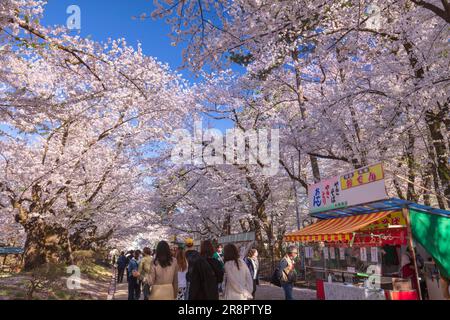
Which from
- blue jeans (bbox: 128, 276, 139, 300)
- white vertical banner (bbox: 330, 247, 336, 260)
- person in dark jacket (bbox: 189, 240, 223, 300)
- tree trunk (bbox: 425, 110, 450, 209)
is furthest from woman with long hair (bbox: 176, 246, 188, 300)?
tree trunk (bbox: 425, 110, 450, 209)

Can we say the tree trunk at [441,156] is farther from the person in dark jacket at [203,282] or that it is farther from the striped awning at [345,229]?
the person in dark jacket at [203,282]

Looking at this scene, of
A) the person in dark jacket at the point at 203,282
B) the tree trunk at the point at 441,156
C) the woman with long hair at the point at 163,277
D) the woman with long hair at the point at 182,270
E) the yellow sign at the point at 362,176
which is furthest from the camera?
the tree trunk at the point at 441,156

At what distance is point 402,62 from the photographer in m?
12.3

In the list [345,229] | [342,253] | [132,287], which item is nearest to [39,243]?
[132,287]

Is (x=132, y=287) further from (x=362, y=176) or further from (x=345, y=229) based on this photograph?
(x=362, y=176)

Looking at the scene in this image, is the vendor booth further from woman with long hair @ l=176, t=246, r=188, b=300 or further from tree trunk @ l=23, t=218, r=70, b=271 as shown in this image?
tree trunk @ l=23, t=218, r=70, b=271

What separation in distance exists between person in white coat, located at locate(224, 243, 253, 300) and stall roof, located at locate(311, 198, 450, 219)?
382 centimetres

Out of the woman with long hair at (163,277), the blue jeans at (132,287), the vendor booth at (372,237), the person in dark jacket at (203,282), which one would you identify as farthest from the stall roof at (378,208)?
the blue jeans at (132,287)

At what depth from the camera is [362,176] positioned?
8.62 metres

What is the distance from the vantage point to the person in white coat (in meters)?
5.53

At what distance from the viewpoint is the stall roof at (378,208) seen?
758 centimetres

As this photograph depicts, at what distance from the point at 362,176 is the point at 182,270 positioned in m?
4.86

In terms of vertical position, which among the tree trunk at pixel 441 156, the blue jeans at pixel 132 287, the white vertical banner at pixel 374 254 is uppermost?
the tree trunk at pixel 441 156

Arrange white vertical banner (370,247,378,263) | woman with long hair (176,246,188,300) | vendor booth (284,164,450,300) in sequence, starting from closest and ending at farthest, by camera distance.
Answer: woman with long hair (176,246,188,300) → vendor booth (284,164,450,300) → white vertical banner (370,247,378,263)
